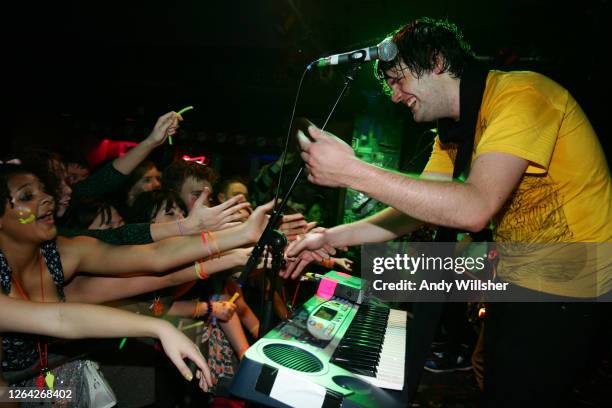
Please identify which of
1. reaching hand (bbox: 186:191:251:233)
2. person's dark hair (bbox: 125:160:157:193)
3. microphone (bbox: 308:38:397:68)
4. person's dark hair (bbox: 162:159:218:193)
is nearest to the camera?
microphone (bbox: 308:38:397:68)

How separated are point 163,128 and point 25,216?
1377 mm

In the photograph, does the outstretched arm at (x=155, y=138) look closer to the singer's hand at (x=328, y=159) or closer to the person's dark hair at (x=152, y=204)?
the person's dark hair at (x=152, y=204)

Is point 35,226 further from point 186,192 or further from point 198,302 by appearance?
point 186,192

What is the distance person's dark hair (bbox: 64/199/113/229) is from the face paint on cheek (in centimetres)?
125

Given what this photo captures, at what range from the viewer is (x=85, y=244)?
2.24 m

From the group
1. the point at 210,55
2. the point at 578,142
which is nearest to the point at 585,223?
the point at 578,142

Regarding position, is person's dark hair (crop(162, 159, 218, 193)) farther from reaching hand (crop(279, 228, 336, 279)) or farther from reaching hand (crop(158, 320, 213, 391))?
reaching hand (crop(158, 320, 213, 391))

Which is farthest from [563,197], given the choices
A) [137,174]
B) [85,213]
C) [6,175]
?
[137,174]

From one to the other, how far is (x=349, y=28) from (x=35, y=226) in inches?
274

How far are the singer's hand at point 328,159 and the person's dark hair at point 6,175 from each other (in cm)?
156

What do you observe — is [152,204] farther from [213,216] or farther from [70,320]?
[70,320]

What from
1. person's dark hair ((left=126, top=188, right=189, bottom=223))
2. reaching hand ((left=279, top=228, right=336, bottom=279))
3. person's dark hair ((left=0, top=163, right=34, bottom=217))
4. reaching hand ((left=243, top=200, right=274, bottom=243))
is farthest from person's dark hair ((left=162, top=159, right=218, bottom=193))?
reaching hand ((left=279, top=228, right=336, bottom=279))

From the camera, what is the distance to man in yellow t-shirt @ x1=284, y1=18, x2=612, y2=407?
4.53 feet

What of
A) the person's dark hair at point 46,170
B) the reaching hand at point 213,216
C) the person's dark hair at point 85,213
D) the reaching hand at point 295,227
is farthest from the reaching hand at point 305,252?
the person's dark hair at point 85,213
